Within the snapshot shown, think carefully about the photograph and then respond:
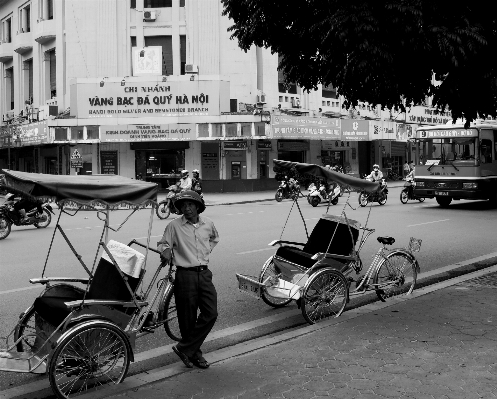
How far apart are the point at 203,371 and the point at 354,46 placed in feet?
14.1

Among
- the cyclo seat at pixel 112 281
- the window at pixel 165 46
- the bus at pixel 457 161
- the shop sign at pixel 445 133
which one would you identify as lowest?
the cyclo seat at pixel 112 281

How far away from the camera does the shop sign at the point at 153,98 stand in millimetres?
31672

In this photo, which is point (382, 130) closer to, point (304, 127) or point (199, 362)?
point (304, 127)

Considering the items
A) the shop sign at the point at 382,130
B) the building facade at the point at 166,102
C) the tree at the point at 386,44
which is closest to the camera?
the tree at the point at 386,44

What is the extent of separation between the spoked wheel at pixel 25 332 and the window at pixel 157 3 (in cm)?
3034

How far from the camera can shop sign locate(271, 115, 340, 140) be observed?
31422 mm

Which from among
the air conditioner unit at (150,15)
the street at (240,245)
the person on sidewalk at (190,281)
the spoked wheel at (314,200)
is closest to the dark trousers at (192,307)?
the person on sidewalk at (190,281)

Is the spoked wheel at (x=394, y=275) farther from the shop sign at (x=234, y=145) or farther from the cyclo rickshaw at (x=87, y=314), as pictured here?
the shop sign at (x=234, y=145)

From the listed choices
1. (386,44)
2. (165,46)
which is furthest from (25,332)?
(165,46)

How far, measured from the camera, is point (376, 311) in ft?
23.8

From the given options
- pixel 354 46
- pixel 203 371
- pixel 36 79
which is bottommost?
pixel 203 371

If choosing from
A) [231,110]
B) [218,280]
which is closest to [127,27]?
[231,110]

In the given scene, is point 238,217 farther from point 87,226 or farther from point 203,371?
point 203,371

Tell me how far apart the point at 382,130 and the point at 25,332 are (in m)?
34.1
